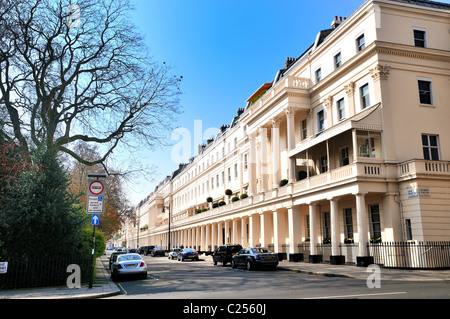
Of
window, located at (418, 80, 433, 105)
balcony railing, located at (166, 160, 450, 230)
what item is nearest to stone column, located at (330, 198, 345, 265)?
balcony railing, located at (166, 160, 450, 230)

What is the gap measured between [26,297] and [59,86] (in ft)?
48.4

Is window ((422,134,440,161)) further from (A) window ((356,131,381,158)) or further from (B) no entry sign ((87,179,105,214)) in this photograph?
(B) no entry sign ((87,179,105,214))

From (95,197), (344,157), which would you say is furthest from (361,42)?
(95,197)

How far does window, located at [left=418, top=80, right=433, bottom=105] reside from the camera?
25391 millimetres

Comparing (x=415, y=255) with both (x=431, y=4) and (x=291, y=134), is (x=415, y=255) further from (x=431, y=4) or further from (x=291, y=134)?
(x=431, y=4)

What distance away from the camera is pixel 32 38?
22.2 metres

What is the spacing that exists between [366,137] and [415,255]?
776 centimetres

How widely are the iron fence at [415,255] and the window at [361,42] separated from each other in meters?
Result: 13.3

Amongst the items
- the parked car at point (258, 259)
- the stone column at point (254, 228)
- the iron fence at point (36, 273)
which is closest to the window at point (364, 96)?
the parked car at point (258, 259)

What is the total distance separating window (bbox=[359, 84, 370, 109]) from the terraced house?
7 centimetres

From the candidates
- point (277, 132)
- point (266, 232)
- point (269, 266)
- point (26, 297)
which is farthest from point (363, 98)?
point (26, 297)

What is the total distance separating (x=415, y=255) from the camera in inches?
819
